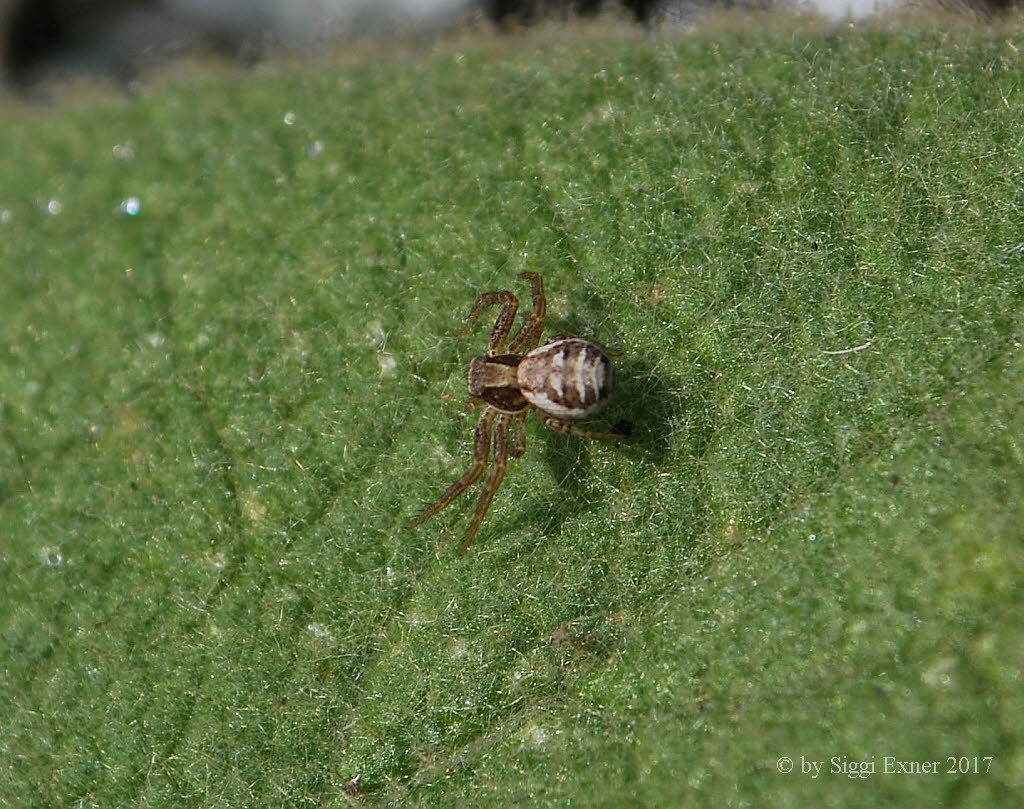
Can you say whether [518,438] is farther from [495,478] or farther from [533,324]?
[533,324]

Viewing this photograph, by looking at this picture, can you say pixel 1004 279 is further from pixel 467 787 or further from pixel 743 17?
pixel 467 787

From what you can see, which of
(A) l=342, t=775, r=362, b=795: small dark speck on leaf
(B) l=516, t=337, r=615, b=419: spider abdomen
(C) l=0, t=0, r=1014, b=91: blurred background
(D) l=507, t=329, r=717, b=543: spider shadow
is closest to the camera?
(A) l=342, t=775, r=362, b=795: small dark speck on leaf

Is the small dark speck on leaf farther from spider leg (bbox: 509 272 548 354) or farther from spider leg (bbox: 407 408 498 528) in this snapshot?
spider leg (bbox: 509 272 548 354)

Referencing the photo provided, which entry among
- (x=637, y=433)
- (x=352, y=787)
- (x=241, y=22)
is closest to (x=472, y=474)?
(x=637, y=433)

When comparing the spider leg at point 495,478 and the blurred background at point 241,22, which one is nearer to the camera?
the spider leg at point 495,478

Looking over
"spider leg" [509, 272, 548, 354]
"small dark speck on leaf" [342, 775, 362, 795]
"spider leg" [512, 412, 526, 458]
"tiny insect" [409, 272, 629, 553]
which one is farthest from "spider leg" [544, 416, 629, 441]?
"small dark speck on leaf" [342, 775, 362, 795]

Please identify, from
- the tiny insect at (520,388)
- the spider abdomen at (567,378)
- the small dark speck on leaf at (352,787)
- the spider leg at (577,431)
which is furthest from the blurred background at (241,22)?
the small dark speck on leaf at (352,787)

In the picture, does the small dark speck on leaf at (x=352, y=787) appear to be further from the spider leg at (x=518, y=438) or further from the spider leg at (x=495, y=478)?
the spider leg at (x=518, y=438)
